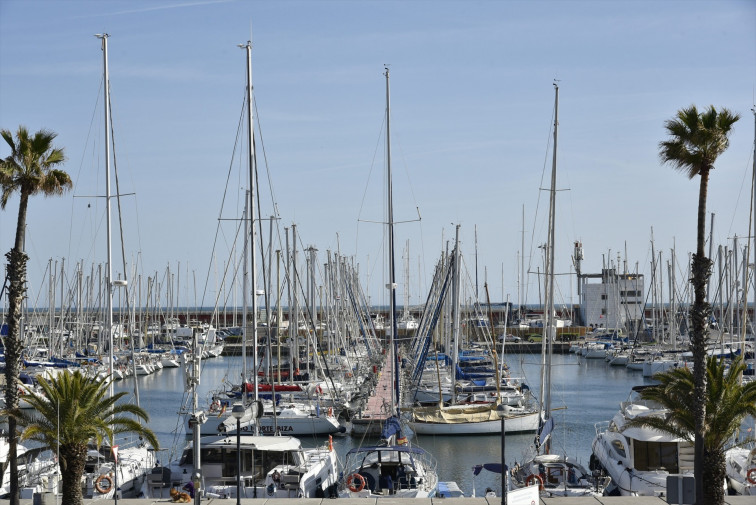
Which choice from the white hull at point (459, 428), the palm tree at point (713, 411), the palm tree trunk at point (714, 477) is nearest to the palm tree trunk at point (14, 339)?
the palm tree at point (713, 411)

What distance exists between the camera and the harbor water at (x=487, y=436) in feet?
134

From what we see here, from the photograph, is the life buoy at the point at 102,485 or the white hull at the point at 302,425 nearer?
the life buoy at the point at 102,485

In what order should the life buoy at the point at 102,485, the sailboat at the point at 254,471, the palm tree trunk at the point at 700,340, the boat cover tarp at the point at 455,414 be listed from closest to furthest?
the palm tree trunk at the point at 700,340 → the sailboat at the point at 254,471 → the life buoy at the point at 102,485 → the boat cover tarp at the point at 455,414

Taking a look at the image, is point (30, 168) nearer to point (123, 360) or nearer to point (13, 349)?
point (13, 349)

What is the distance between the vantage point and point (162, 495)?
93.7ft

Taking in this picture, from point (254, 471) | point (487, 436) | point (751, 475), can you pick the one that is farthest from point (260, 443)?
point (487, 436)

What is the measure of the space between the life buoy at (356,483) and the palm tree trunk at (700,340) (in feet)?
30.8

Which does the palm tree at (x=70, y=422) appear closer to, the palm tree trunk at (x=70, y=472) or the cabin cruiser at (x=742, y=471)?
the palm tree trunk at (x=70, y=472)

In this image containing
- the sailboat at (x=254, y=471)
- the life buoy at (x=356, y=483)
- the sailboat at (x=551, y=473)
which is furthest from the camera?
the sailboat at (x=254, y=471)

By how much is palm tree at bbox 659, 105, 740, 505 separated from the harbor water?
8162 mm

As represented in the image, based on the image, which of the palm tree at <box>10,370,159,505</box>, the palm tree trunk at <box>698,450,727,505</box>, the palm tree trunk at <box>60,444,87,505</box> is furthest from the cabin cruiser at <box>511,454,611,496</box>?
the palm tree trunk at <box>60,444,87,505</box>

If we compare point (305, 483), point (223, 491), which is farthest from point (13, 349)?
point (305, 483)

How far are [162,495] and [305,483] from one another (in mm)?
4322

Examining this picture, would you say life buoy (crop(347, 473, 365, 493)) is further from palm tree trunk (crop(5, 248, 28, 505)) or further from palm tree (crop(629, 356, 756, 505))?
palm tree trunk (crop(5, 248, 28, 505))
